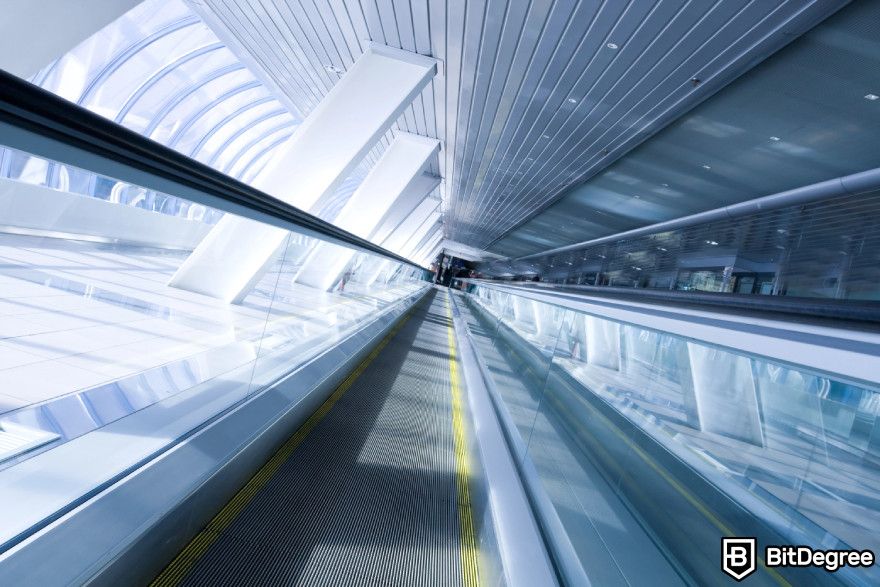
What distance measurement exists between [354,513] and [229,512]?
0.68 metres

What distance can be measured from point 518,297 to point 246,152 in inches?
1072

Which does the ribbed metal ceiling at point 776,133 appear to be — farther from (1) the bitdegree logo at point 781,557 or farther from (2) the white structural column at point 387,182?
(1) the bitdegree logo at point 781,557

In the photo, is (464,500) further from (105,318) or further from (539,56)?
(539,56)

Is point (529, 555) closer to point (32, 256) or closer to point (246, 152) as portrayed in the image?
point (32, 256)

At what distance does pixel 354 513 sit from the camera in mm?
3229

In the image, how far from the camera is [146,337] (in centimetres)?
251

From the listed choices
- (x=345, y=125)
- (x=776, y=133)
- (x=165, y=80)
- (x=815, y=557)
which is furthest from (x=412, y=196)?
(x=815, y=557)

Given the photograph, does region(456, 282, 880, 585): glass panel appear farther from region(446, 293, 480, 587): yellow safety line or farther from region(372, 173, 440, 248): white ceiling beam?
region(372, 173, 440, 248): white ceiling beam

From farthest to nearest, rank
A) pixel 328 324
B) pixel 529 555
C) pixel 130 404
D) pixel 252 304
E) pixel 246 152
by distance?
pixel 246 152 → pixel 328 324 → pixel 252 304 → pixel 529 555 → pixel 130 404

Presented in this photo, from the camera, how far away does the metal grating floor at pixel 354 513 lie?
2590 millimetres

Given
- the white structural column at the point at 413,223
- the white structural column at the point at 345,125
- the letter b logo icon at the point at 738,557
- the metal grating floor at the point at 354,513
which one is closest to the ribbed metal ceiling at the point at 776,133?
the white structural column at the point at 345,125

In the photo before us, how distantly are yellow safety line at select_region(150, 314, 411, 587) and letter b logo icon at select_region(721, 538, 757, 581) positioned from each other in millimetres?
1972

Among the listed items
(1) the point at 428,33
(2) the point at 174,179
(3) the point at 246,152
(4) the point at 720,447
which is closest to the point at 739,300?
(4) the point at 720,447

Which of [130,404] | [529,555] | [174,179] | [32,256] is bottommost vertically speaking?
[529,555]
